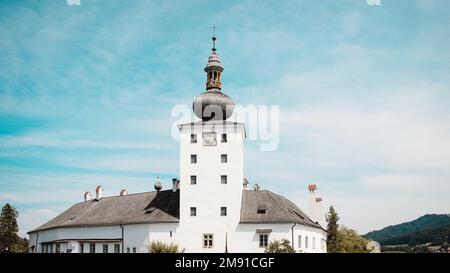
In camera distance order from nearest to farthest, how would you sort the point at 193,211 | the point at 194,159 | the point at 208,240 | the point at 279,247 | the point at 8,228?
the point at 279,247 → the point at 208,240 → the point at 193,211 → the point at 194,159 → the point at 8,228

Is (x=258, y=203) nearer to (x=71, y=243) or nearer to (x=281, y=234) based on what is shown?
(x=281, y=234)

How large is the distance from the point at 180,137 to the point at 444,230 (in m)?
85.6

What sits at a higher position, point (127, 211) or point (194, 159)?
point (194, 159)

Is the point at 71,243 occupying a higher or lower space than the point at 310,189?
lower

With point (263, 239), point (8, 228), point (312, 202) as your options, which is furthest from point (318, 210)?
point (8, 228)

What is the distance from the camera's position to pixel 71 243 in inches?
2008

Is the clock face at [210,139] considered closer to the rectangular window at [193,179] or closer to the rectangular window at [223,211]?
the rectangular window at [193,179]

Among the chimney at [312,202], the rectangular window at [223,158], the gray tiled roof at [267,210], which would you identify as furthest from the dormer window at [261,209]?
the chimney at [312,202]

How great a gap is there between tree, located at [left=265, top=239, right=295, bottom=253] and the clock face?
10.3 metres

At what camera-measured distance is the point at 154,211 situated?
49000mm

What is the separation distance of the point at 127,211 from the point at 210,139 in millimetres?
11505

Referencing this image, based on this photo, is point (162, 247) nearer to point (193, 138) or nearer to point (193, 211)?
point (193, 211)

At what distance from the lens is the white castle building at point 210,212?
4503 centimetres
